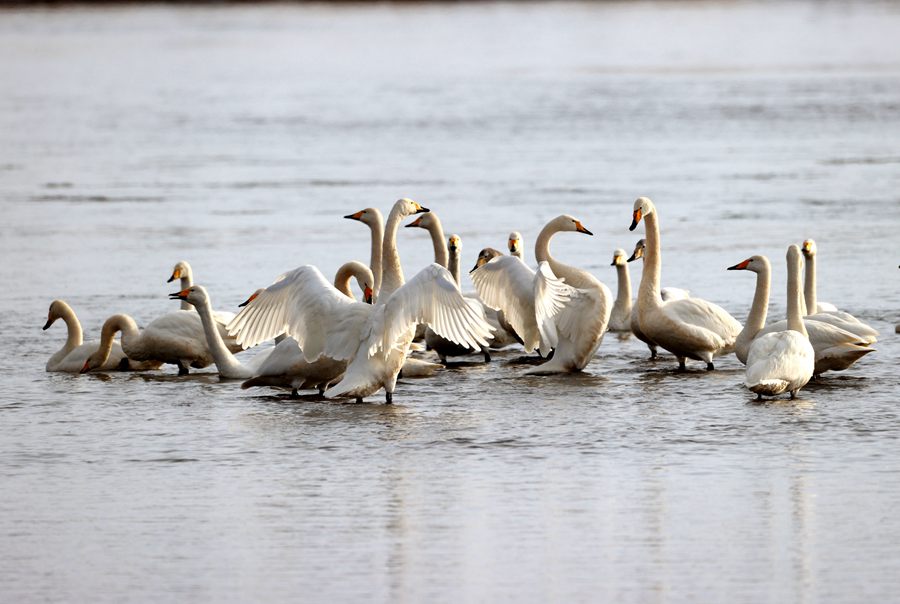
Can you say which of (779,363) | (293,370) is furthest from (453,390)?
(779,363)

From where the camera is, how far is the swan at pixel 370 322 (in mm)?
10367

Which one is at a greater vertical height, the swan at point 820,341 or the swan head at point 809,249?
the swan head at point 809,249

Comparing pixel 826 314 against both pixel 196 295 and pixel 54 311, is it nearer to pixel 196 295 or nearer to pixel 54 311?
pixel 196 295

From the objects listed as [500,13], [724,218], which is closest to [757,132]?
[724,218]

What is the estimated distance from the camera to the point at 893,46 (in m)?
51.3

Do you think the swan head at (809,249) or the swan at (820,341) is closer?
the swan at (820,341)

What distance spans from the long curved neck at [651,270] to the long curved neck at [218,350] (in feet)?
9.27

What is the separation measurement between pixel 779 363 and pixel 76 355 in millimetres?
4872

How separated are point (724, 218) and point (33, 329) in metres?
8.57

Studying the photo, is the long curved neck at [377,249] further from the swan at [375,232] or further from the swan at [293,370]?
the swan at [293,370]

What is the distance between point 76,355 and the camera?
11.8 meters

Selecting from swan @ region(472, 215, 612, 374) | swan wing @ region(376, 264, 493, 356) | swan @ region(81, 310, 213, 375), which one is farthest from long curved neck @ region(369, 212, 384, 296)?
swan wing @ region(376, 264, 493, 356)

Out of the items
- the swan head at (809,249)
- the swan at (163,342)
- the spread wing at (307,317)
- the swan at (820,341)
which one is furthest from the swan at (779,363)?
the swan at (163,342)

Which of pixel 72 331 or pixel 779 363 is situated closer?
pixel 779 363
